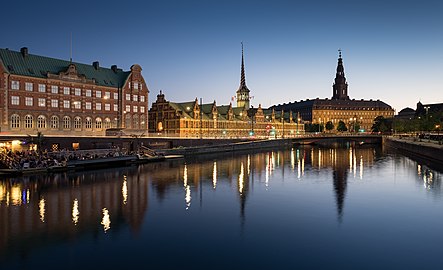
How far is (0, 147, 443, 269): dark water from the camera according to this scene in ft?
66.0

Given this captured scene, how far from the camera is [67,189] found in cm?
3928

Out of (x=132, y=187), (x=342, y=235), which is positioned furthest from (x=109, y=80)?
(x=342, y=235)

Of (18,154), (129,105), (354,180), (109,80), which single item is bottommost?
(354,180)

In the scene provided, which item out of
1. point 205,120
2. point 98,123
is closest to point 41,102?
point 98,123

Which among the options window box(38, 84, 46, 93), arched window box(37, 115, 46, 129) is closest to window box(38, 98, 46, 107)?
window box(38, 84, 46, 93)

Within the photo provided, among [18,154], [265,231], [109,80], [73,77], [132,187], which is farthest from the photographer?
[109,80]

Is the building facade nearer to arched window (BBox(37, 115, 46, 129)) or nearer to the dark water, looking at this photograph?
arched window (BBox(37, 115, 46, 129))

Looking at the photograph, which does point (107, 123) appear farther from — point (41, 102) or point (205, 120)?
point (205, 120)

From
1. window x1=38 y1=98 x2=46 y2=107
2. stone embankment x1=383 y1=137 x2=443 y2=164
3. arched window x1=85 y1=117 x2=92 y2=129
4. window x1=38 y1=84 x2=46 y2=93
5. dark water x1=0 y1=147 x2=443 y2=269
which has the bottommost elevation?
dark water x1=0 y1=147 x2=443 y2=269

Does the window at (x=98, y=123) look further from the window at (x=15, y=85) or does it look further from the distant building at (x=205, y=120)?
the window at (x=15, y=85)

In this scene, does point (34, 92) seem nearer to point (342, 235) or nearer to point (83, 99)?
point (83, 99)

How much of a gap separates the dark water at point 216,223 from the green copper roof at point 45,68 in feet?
102

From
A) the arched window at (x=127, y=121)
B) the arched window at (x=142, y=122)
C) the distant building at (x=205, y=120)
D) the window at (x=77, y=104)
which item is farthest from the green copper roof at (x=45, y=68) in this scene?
the distant building at (x=205, y=120)

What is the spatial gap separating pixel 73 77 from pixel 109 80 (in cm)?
1094
